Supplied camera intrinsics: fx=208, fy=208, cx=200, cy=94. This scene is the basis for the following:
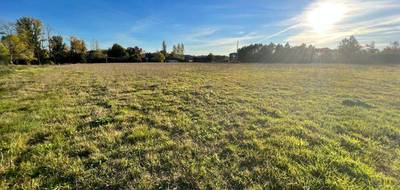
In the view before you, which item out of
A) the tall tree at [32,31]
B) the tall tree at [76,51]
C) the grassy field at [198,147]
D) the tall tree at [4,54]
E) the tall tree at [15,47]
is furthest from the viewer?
the tall tree at [76,51]

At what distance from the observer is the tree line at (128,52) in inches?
1491

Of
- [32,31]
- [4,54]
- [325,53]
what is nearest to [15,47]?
[4,54]

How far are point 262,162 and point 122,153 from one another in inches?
96.2

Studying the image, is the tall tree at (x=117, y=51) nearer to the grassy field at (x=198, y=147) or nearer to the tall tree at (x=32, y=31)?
the tall tree at (x=32, y=31)

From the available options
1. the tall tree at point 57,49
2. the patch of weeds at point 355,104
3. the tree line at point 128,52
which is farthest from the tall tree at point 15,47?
the patch of weeds at point 355,104

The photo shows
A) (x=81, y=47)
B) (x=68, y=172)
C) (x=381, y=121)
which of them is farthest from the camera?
(x=81, y=47)

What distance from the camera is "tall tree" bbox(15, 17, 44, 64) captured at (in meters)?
41.4

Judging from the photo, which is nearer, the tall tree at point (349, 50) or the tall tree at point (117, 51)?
the tall tree at point (349, 50)

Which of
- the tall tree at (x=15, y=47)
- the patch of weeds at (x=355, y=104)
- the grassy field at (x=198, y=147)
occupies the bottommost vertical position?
the grassy field at (x=198, y=147)

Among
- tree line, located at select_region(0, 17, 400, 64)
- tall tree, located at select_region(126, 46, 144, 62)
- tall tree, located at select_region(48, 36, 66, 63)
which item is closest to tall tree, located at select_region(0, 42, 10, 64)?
tree line, located at select_region(0, 17, 400, 64)

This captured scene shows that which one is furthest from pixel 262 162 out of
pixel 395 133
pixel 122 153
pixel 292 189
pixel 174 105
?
pixel 174 105

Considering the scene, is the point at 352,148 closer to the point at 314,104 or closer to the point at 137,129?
the point at 314,104

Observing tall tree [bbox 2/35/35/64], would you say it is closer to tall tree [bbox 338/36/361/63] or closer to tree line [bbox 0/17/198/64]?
tree line [bbox 0/17/198/64]

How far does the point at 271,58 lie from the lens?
59.1 meters
